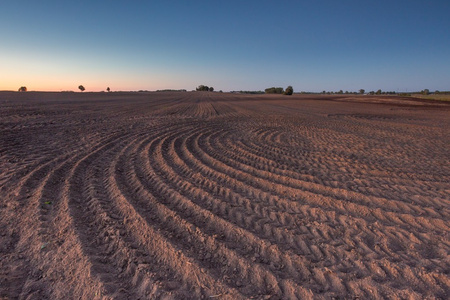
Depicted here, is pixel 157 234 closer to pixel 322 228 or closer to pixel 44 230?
pixel 44 230

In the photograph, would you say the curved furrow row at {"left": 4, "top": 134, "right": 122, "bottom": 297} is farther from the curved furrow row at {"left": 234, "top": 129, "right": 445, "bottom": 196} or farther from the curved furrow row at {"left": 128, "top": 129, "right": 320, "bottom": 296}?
the curved furrow row at {"left": 234, "top": 129, "right": 445, "bottom": 196}

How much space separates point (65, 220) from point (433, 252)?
5313 millimetres

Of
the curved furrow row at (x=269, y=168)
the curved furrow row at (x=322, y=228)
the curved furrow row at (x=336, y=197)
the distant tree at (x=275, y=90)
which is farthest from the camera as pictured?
the distant tree at (x=275, y=90)

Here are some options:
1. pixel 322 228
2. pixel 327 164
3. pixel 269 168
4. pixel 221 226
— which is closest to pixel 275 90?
pixel 327 164

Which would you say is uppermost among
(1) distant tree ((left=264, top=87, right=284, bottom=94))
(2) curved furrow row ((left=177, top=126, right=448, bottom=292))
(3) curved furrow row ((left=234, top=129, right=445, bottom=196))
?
(1) distant tree ((left=264, top=87, right=284, bottom=94))

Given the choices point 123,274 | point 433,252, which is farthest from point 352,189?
point 123,274

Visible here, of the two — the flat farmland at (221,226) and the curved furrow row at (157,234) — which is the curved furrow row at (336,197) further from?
the curved furrow row at (157,234)

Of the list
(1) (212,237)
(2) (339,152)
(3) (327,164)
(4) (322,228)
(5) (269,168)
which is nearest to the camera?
(1) (212,237)

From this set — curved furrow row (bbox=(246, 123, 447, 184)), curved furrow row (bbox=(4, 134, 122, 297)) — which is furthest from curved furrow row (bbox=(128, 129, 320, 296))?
curved furrow row (bbox=(246, 123, 447, 184))

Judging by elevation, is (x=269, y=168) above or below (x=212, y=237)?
above

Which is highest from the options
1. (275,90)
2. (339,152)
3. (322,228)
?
(275,90)


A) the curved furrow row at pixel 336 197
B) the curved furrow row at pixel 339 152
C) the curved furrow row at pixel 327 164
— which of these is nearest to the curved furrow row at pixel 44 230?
the curved furrow row at pixel 336 197

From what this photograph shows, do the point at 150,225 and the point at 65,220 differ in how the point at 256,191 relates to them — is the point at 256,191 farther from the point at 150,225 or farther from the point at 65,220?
the point at 65,220

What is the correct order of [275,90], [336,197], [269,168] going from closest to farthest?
1. [336,197]
2. [269,168]
3. [275,90]
